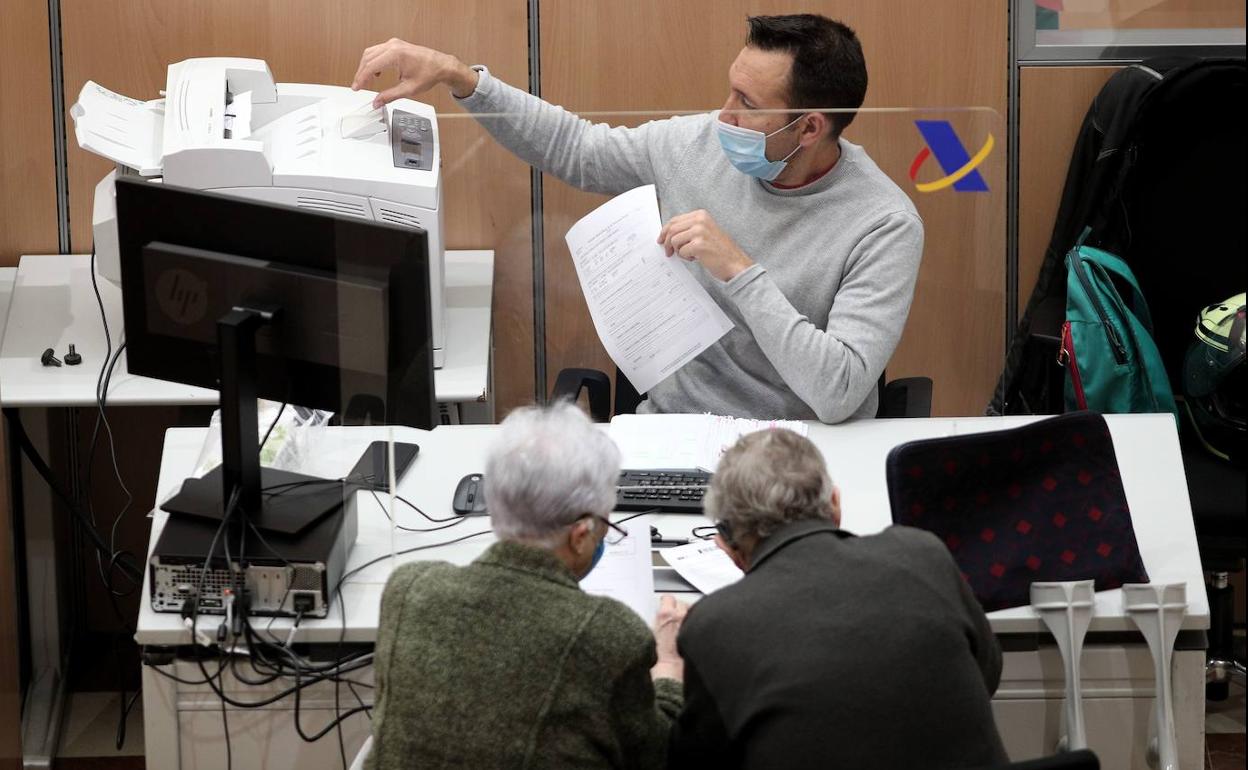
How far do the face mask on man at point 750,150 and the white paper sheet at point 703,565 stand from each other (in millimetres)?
733

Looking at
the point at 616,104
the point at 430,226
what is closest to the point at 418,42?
the point at 616,104

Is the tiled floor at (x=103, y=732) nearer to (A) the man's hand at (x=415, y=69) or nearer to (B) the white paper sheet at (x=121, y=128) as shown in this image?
(B) the white paper sheet at (x=121, y=128)

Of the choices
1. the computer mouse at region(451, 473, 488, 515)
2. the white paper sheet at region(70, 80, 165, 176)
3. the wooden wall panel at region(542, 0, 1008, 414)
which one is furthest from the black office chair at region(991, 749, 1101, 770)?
the wooden wall panel at region(542, 0, 1008, 414)

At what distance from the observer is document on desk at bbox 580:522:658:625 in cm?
193

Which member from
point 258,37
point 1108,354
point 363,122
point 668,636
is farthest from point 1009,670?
point 258,37

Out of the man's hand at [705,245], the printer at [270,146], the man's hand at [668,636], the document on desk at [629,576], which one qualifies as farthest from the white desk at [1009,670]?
the printer at [270,146]

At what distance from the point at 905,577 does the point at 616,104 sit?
1.98 m

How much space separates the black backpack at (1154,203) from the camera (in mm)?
2951

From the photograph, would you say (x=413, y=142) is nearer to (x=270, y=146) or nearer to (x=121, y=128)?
(x=270, y=146)

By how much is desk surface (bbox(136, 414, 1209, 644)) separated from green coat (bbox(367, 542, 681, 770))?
1.04ft

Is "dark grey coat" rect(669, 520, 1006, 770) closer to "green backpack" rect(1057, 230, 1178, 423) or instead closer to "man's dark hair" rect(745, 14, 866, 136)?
"man's dark hair" rect(745, 14, 866, 136)

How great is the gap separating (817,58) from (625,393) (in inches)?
26.4

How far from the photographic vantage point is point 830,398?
241 centimetres

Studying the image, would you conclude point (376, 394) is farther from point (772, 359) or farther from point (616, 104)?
point (616, 104)
